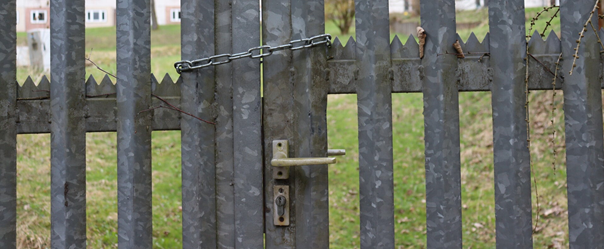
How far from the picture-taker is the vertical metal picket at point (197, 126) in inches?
73.7

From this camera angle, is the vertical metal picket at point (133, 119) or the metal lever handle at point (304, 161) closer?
the metal lever handle at point (304, 161)

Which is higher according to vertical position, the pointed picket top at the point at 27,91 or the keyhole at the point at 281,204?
the pointed picket top at the point at 27,91

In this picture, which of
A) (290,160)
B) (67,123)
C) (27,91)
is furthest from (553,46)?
(27,91)

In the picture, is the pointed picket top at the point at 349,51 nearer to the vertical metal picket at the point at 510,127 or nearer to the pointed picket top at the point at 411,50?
the pointed picket top at the point at 411,50

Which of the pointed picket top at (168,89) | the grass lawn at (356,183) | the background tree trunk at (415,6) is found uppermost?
the background tree trunk at (415,6)

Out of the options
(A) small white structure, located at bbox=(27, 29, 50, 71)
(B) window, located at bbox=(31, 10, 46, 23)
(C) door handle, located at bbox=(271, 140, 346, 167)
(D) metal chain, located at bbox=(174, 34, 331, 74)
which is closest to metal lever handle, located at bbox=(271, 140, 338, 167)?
(C) door handle, located at bbox=(271, 140, 346, 167)

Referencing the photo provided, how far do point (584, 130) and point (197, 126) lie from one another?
1539 mm

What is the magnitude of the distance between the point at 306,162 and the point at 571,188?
108 centimetres

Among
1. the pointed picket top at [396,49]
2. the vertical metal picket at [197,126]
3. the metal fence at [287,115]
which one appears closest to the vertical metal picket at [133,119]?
the metal fence at [287,115]

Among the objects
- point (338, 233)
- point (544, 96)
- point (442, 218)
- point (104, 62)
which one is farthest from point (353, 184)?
point (104, 62)

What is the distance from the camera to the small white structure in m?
7.56

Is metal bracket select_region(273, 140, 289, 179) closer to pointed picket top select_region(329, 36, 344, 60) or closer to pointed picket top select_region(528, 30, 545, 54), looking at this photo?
pointed picket top select_region(329, 36, 344, 60)

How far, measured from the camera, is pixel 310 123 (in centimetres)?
186

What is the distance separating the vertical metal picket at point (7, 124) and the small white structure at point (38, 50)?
6.19m
